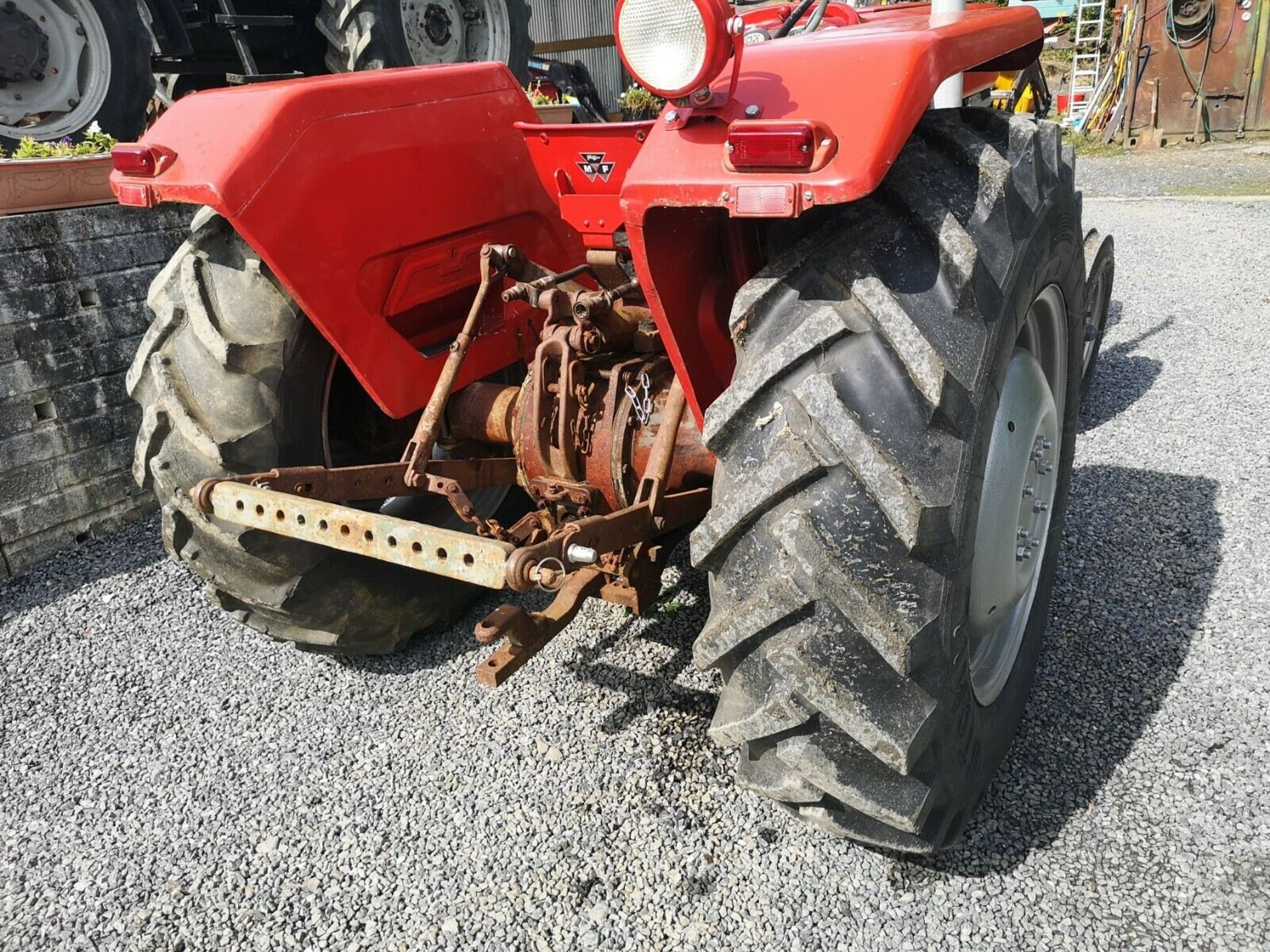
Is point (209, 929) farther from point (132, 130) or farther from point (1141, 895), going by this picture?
point (132, 130)

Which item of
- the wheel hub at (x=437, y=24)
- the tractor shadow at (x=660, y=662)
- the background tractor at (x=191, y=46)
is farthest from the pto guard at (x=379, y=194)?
the wheel hub at (x=437, y=24)

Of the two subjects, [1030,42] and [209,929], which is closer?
[209,929]

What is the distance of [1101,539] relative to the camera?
331cm

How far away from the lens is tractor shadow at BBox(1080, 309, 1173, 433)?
4488 millimetres

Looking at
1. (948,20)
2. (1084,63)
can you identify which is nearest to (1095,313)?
(948,20)

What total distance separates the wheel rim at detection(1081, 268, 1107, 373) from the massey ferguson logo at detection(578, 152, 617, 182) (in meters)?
2.57

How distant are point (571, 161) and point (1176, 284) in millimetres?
5539

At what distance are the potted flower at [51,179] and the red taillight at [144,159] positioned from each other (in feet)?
6.09

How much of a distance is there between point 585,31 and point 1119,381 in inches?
509

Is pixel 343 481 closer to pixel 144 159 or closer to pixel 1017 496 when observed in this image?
pixel 144 159

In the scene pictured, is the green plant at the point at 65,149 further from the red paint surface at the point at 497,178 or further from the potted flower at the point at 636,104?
the potted flower at the point at 636,104

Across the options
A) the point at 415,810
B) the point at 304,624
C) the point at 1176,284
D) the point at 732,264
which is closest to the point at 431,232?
the point at 732,264

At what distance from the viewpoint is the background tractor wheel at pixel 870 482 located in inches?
60.1

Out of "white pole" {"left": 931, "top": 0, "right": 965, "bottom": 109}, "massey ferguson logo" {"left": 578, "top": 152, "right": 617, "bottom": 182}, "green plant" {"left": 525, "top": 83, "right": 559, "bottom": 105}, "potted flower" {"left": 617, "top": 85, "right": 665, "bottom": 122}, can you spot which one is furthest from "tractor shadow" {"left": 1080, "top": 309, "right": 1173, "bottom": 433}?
"potted flower" {"left": 617, "top": 85, "right": 665, "bottom": 122}
